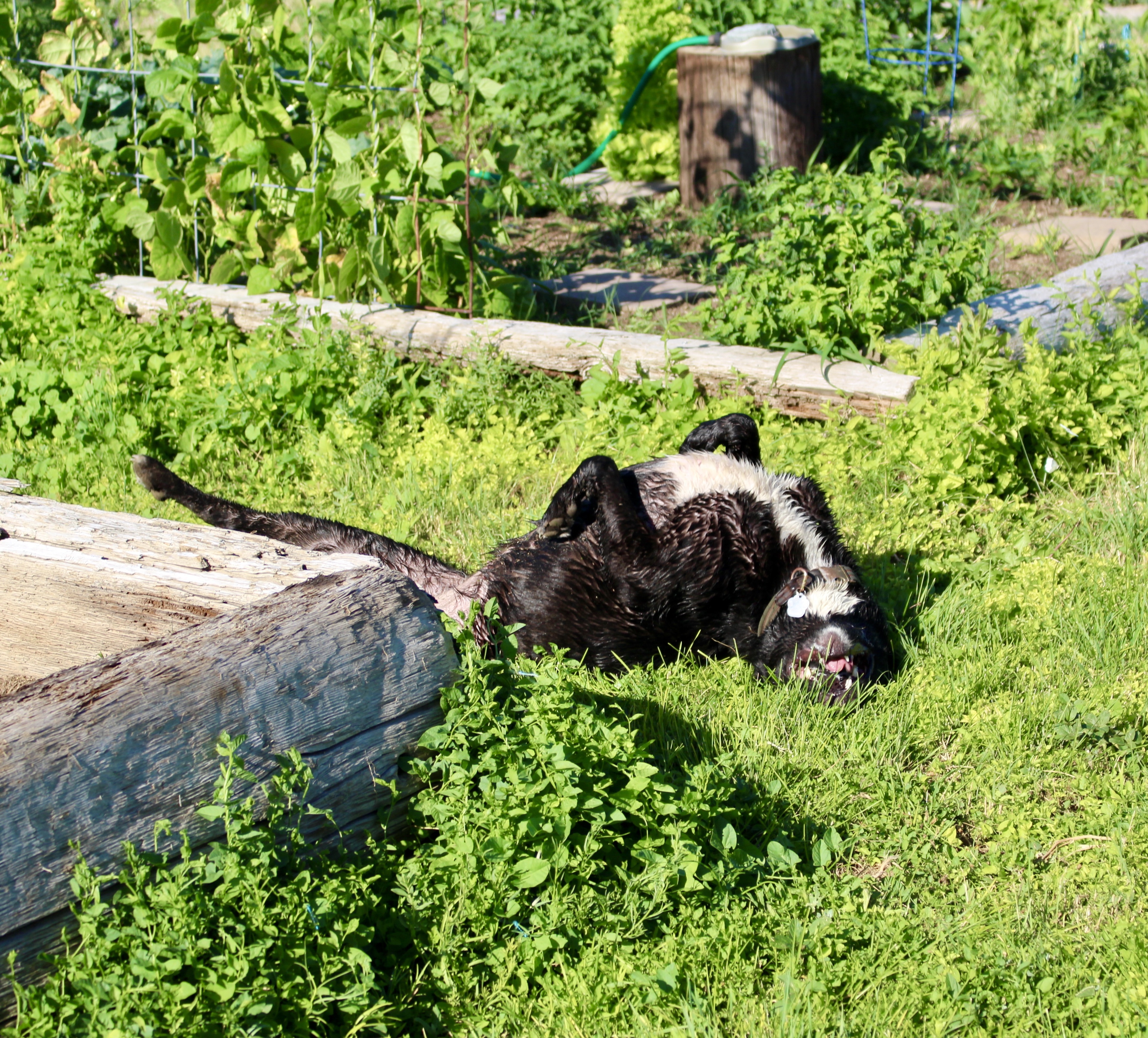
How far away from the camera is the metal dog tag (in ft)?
12.8

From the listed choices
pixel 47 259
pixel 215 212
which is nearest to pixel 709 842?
pixel 215 212

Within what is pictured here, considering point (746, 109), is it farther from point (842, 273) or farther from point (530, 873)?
point (530, 873)

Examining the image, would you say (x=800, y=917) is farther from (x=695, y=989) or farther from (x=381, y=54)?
(x=381, y=54)

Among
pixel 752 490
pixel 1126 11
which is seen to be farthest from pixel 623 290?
pixel 1126 11

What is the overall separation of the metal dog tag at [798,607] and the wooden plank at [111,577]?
150 cm

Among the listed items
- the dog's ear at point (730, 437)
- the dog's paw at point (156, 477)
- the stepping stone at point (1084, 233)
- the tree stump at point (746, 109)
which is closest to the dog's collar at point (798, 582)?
the dog's ear at point (730, 437)

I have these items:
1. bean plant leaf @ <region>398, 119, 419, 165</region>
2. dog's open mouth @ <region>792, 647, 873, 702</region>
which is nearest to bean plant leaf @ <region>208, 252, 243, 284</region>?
bean plant leaf @ <region>398, 119, 419, 165</region>

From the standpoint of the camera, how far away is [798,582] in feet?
13.1

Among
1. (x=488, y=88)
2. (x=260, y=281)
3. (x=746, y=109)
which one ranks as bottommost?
(x=260, y=281)

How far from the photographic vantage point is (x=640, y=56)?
31.3 ft

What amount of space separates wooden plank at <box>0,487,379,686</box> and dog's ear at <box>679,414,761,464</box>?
5.80ft

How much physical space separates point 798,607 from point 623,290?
13.7 feet

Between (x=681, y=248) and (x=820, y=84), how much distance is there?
6.42 ft

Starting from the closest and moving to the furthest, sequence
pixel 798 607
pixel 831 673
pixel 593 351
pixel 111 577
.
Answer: pixel 111 577, pixel 831 673, pixel 798 607, pixel 593 351
